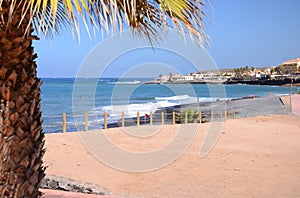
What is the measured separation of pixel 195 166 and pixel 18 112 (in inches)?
264

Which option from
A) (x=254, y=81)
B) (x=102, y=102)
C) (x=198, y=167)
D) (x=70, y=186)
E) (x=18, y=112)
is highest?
(x=254, y=81)

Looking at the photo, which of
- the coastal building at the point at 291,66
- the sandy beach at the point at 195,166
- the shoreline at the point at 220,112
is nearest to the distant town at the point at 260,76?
the coastal building at the point at 291,66

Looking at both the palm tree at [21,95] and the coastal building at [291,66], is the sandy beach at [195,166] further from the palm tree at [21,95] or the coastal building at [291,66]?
the coastal building at [291,66]

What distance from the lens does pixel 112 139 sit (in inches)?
517

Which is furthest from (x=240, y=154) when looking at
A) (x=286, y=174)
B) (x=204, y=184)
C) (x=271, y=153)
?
(x=204, y=184)

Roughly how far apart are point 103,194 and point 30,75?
2930mm

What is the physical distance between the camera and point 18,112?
2684 millimetres

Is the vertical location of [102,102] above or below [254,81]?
below

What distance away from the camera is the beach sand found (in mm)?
6730

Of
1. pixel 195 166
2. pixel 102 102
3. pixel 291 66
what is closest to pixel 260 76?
pixel 291 66

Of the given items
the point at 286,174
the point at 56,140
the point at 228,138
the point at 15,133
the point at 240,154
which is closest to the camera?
the point at 15,133

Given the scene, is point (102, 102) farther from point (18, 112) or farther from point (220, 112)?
point (18, 112)

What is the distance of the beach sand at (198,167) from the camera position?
673 centimetres

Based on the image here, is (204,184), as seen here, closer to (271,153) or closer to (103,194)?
(103,194)
